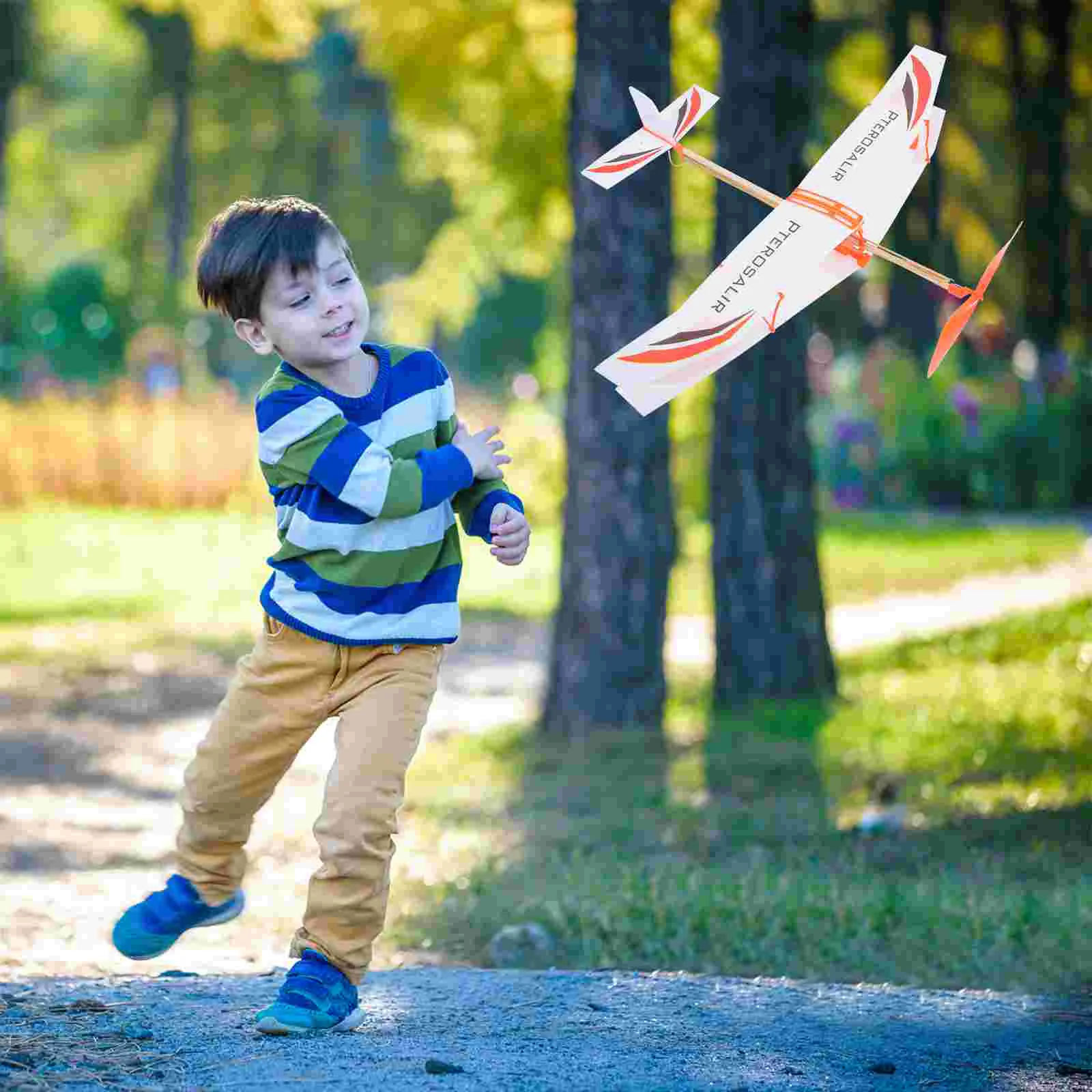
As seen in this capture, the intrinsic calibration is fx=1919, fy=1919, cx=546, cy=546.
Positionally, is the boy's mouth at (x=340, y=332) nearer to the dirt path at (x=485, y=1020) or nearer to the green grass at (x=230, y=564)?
the dirt path at (x=485, y=1020)

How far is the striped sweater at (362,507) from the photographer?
142 inches

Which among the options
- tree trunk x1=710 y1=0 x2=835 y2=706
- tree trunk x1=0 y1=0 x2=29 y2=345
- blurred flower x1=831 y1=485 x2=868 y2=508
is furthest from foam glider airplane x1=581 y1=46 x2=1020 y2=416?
tree trunk x1=0 y1=0 x2=29 y2=345

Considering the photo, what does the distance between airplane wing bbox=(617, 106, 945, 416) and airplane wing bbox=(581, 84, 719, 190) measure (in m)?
0.34

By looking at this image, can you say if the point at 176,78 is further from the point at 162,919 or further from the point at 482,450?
the point at 482,450

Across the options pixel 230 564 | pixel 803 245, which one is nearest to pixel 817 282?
pixel 803 245

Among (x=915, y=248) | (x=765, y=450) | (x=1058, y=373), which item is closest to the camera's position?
(x=765, y=450)

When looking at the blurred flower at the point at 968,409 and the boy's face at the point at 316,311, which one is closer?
the boy's face at the point at 316,311

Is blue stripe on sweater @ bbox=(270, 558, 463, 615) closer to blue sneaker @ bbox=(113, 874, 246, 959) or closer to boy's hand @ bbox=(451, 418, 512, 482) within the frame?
boy's hand @ bbox=(451, 418, 512, 482)

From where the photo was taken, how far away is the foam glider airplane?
3.72 meters

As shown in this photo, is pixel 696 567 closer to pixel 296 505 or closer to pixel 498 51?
pixel 498 51

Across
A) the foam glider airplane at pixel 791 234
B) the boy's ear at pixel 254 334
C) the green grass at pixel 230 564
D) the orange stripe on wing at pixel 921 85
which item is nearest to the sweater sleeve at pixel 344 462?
the boy's ear at pixel 254 334

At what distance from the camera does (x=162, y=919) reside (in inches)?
158

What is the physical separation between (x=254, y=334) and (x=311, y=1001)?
128 centimetres

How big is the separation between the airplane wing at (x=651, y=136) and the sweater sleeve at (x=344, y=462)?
650 millimetres
